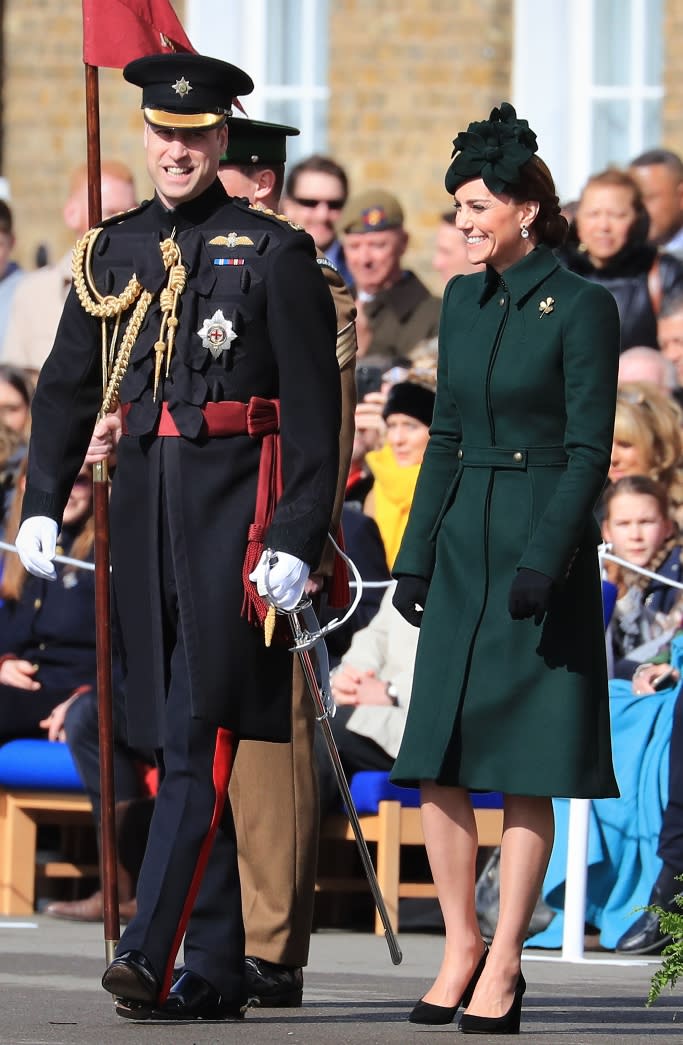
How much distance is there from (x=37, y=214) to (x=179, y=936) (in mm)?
10063

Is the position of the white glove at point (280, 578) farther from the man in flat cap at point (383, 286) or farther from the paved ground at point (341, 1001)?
the man in flat cap at point (383, 286)

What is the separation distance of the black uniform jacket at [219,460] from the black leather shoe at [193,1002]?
1.70 ft

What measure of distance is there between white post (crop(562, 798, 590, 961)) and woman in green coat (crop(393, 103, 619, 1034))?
7.77 ft

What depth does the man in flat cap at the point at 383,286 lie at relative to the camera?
11188mm

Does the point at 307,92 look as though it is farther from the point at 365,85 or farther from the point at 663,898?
the point at 663,898

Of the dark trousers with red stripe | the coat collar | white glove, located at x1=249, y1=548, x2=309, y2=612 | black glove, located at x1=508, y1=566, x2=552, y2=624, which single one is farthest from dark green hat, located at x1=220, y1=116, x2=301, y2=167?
black glove, located at x1=508, y1=566, x2=552, y2=624

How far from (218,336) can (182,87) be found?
0.57m

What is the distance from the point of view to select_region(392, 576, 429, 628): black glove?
5.85 m

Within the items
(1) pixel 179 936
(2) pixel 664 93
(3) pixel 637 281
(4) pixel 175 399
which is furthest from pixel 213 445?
(2) pixel 664 93

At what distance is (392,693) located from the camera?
8977 millimetres

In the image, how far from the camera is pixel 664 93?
48.4ft

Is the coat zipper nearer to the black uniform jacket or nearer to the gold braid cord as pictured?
the black uniform jacket

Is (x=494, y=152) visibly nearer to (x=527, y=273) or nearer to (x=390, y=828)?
(x=527, y=273)

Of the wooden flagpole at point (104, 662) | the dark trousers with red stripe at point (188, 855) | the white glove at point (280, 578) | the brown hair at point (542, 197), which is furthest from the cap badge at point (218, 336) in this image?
the wooden flagpole at point (104, 662)
